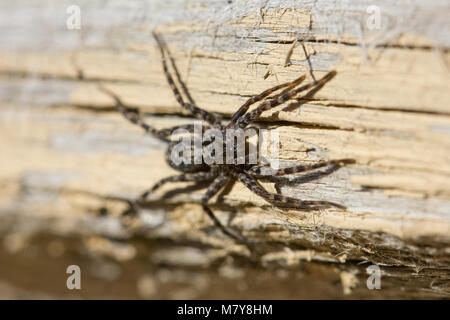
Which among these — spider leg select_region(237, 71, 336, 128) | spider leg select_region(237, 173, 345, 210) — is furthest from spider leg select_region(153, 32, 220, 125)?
spider leg select_region(237, 173, 345, 210)

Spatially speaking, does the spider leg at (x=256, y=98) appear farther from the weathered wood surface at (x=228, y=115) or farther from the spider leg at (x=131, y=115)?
the spider leg at (x=131, y=115)

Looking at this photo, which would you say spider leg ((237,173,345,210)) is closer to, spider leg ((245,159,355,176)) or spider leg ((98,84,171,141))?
spider leg ((245,159,355,176))

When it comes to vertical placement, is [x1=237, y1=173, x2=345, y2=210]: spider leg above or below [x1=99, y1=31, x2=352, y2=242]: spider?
below

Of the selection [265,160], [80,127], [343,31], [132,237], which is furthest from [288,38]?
[132,237]

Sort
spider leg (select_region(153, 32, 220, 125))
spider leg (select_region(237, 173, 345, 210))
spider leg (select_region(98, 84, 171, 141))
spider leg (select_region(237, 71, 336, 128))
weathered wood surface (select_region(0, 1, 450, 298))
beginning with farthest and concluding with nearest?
spider leg (select_region(98, 84, 171, 141)), spider leg (select_region(153, 32, 220, 125)), spider leg (select_region(237, 173, 345, 210)), spider leg (select_region(237, 71, 336, 128)), weathered wood surface (select_region(0, 1, 450, 298))

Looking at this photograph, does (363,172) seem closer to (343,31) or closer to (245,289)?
(343,31)

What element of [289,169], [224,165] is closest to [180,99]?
[224,165]

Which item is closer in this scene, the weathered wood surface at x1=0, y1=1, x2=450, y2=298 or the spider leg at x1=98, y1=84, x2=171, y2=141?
the weathered wood surface at x1=0, y1=1, x2=450, y2=298
